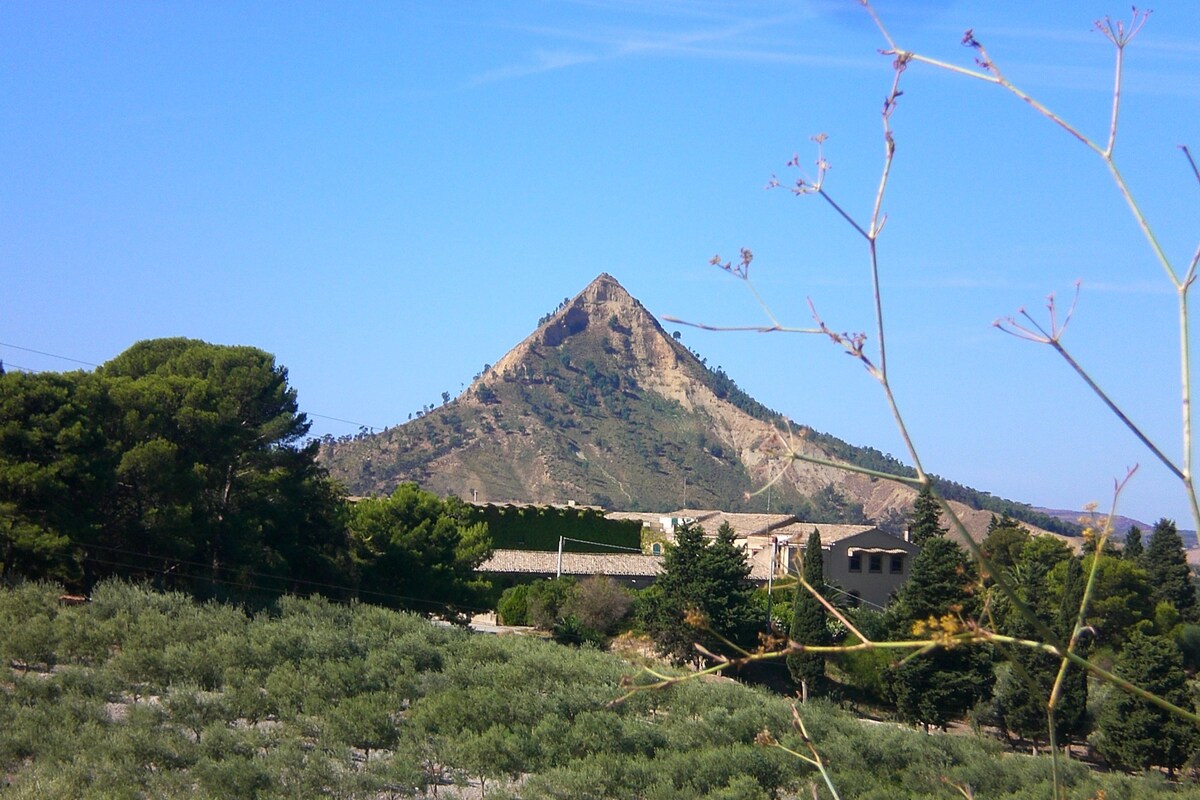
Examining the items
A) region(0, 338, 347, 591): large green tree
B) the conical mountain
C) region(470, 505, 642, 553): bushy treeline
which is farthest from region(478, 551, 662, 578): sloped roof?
the conical mountain

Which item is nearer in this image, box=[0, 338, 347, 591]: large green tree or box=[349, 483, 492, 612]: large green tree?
box=[0, 338, 347, 591]: large green tree

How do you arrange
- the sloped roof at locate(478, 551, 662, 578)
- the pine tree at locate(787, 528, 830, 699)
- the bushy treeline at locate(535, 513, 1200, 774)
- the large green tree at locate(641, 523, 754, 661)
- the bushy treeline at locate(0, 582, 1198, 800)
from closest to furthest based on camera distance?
1. the bushy treeline at locate(0, 582, 1198, 800)
2. the bushy treeline at locate(535, 513, 1200, 774)
3. the pine tree at locate(787, 528, 830, 699)
4. the large green tree at locate(641, 523, 754, 661)
5. the sloped roof at locate(478, 551, 662, 578)

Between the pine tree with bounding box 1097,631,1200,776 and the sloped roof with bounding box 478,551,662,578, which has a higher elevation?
the sloped roof with bounding box 478,551,662,578

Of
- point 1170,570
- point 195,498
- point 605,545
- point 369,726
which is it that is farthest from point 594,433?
point 369,726

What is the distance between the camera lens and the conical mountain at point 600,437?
107 metres

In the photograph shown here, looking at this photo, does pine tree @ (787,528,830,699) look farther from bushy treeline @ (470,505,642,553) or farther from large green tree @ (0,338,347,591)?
bushy treeline @ (470,505,642,553)

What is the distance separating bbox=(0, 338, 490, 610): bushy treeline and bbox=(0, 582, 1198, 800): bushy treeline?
11.0ft

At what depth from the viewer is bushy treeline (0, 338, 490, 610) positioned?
22.5 m

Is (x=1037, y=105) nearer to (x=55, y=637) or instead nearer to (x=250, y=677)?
(x=250, y=677)

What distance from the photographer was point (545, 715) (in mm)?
15344

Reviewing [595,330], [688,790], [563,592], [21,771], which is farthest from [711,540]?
[595,330]

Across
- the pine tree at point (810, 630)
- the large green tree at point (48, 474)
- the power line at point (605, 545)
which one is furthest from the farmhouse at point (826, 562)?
the large green tree at point (48, 474)

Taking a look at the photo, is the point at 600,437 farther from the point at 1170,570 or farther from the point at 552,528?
the point at 1170,570

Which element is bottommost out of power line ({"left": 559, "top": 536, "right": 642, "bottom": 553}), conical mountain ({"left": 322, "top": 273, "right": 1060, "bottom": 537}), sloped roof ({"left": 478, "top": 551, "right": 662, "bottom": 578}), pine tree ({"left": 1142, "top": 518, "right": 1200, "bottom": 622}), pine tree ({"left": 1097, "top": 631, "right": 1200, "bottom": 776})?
pine tree ({"left": 1097, "top": 631, "right": 1200, "bottom": 776})
